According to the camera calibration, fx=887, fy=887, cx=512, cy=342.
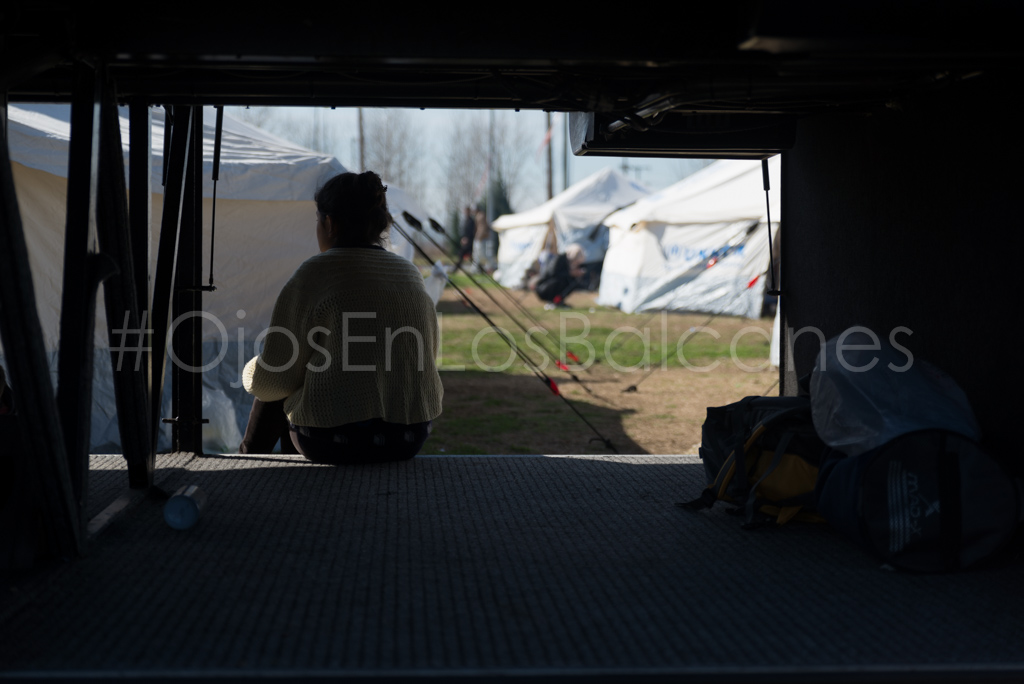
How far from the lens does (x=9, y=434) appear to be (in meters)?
2.27

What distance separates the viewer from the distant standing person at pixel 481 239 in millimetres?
22641

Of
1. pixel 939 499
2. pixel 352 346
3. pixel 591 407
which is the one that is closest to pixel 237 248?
pixel 352 346

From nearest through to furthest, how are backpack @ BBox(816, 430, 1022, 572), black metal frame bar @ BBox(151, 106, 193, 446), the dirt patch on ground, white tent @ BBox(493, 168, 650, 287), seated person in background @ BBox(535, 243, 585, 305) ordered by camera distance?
backpack @ BBox(816, 430, 1022, 572) → black metal frame bar @ BBox(151, 106, 193, 446) → the dirt patch on ground → seated person in background @ BBox(535, 243, 585, 305) → white tent @ BBox(493, 168, 650, 287)

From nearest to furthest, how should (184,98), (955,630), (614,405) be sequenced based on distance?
(955,630)
(184,98)
(614,405)

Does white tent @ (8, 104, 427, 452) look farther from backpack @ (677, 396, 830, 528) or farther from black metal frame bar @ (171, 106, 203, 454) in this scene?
backpack @ (677, 396, 830, 528)

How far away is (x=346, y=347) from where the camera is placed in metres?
2.97

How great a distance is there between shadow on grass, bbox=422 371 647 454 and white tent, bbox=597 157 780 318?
4.76 metres

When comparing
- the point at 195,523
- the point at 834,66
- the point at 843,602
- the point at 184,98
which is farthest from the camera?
the point at 184,98

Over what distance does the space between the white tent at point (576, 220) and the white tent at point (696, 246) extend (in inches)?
128

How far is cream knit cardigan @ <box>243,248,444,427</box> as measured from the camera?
2.98 meters

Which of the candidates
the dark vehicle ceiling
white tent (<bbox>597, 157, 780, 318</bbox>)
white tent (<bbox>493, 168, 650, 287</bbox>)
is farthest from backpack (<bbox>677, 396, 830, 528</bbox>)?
white tent (<bbox>493, 168, 650, 287</bbox>)

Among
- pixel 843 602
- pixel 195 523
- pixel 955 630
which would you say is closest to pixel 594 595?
pixel 843 602

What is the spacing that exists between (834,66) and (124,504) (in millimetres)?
2293

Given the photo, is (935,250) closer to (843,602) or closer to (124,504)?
(843,602)
